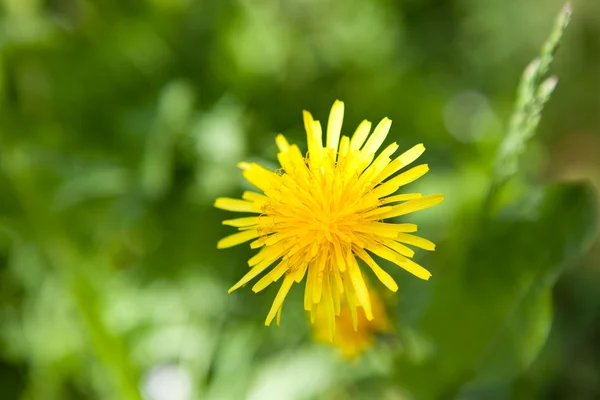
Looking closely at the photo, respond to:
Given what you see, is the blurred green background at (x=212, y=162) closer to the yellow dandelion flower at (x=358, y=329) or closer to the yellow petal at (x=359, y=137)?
the yellow dandelion flower at (x=358, y=329)

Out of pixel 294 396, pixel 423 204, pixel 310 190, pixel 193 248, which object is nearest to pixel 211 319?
pixel 193 248

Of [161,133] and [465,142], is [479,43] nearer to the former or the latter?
[465,142]

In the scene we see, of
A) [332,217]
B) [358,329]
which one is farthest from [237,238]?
[358,329]

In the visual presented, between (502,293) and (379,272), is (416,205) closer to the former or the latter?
(379,272)

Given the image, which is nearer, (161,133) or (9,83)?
(161,133)

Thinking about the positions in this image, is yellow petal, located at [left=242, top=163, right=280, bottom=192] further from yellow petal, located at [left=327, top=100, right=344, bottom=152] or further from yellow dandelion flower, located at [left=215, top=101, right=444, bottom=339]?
yellow petal, located at [left=327, top=100, right=344, bottom=152]

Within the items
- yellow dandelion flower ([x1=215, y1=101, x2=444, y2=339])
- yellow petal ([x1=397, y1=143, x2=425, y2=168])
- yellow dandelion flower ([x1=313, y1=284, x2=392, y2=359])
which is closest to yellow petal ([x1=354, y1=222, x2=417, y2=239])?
yellow dandelion flower ([x1=215, y1=101, x2=444, y2=339])
